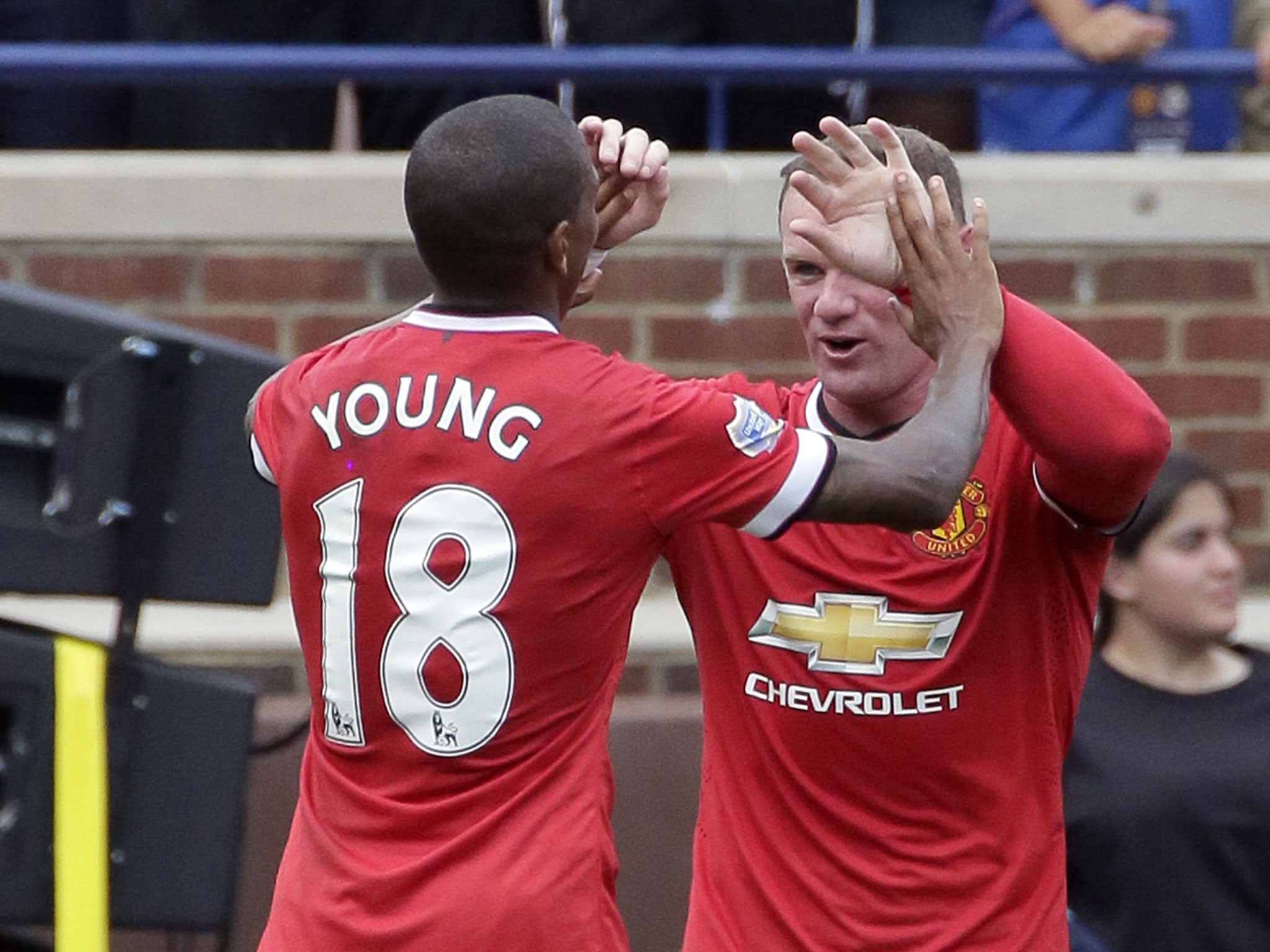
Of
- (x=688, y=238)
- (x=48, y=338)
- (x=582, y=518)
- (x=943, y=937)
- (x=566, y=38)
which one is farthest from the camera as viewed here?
(x=566, y=38)

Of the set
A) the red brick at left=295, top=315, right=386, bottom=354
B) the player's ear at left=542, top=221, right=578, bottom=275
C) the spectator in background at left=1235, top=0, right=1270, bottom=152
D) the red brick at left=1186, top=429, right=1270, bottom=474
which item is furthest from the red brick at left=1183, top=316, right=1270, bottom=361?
the player's ear at left=542, top=221, right=578, bottom=275

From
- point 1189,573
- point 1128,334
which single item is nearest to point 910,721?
point 1189,573

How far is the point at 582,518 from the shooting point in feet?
8.83

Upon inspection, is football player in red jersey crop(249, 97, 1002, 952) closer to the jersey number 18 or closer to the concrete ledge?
the jersey number 18

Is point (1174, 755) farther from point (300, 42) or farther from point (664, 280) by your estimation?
point (300, 42)

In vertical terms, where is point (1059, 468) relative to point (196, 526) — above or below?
above

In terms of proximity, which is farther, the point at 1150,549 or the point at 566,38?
the point at 566,38

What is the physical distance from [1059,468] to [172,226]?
271cm

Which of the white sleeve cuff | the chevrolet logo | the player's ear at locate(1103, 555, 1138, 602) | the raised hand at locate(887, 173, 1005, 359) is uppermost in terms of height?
the raised hand at locate(887, 173, 1005, 359)

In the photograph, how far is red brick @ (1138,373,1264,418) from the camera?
4.98 metres

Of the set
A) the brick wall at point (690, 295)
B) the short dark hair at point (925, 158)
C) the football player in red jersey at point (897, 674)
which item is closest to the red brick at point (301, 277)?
the brick wall at point (690, 295)

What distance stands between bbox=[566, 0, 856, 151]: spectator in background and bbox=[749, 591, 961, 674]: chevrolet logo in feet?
7.96

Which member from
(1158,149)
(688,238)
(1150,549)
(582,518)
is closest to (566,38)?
(688,238)

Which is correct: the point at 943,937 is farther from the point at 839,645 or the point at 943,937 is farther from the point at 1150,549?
the point at 1150,549
